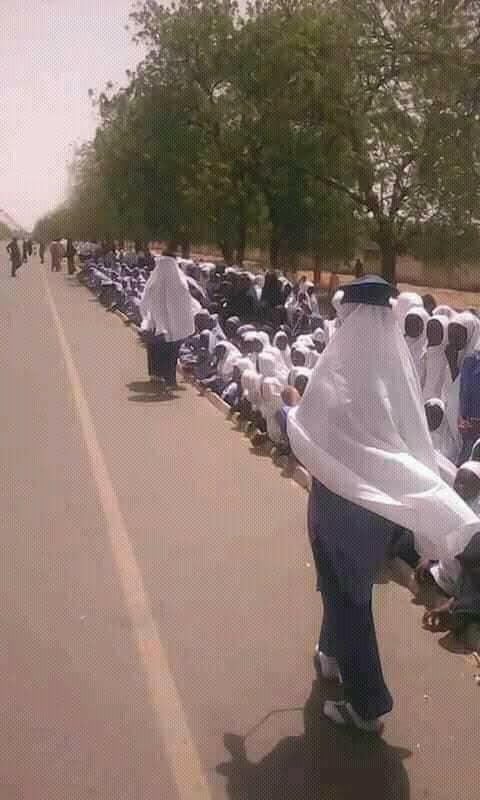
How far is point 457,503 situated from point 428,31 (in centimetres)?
1485

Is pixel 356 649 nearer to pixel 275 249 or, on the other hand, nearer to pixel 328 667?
pixel 328 667

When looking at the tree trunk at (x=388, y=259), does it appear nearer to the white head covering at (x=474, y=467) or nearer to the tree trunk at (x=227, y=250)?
the tree trunk at (x=227, y=250)

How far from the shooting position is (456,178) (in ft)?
66.6

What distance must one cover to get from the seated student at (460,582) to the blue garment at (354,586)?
39.0 inches

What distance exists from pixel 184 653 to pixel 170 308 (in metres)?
8.48

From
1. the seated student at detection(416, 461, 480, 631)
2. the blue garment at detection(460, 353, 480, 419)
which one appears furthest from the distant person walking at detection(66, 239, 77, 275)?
the seated student at detection(416, 461, 480, 631)

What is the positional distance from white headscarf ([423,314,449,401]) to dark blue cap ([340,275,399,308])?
3.87m

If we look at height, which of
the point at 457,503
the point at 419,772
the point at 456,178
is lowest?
the point at 419,772

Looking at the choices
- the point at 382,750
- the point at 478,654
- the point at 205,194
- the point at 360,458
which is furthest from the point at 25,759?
the point at 205,194

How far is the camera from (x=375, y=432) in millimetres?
3752

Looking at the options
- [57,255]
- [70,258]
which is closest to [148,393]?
[70,258]

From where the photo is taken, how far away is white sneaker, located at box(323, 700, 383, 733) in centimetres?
394

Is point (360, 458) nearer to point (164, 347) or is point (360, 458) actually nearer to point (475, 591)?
point (475, 591)

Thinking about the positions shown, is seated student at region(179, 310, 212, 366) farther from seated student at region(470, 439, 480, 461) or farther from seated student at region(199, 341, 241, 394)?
seated student at region(470, 439, 480, 461)
